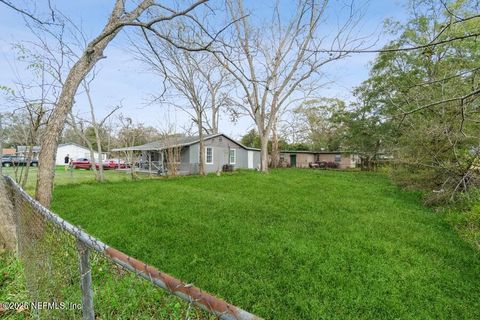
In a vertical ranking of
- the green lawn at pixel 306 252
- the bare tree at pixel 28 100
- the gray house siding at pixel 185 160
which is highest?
the bare tree at pixel 28 100

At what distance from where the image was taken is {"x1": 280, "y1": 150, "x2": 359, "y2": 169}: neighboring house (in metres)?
32.8

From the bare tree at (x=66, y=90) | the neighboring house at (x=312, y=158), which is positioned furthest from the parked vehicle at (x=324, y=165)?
the bare tree at (x=66, y=90)

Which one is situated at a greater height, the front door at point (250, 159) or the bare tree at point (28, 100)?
the bare tree at point (28, 100)

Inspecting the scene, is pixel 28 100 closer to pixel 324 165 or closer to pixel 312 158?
pixel 324 165

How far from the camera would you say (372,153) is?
864 inches

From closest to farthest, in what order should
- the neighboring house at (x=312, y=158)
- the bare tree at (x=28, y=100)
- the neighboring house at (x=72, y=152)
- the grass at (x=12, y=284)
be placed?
the grass at (x=12, y=284)
the bare tree at (x=28, y=100)
the neighboring house at (x=312, y=158)
the neighboring house at (x=72, y=152)

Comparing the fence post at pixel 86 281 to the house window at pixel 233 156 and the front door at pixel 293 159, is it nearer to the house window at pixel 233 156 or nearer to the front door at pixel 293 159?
the house window at pixel 233 156

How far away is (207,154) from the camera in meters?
19.7

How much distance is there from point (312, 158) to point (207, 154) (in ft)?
61.6

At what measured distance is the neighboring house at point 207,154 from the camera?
60.2 ft

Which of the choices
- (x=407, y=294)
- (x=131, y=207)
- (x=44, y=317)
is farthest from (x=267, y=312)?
(x=131, y=207)

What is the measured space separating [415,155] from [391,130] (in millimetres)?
11460

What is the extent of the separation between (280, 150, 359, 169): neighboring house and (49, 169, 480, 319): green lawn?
84.1ft

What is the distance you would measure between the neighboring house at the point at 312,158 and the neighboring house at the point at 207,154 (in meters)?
10.3
